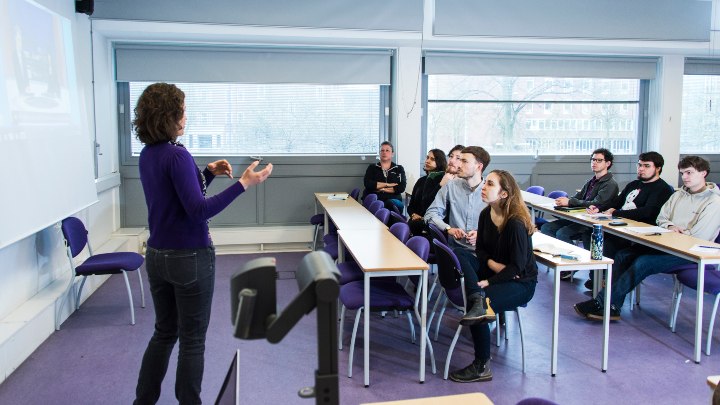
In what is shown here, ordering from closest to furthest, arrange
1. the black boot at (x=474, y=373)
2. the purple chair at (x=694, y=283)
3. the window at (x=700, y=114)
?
the black boot at (x=474, y=373), the purple chair at (x=694, y=283), the window at (x=700, y=114)

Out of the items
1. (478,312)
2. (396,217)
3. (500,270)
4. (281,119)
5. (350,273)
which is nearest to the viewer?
(478,312)

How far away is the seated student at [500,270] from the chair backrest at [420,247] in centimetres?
23

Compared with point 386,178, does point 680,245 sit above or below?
below

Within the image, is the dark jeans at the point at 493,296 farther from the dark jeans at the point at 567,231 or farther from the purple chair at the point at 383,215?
the dark jeans at the point at 567,231

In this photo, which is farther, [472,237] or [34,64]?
[472,237]

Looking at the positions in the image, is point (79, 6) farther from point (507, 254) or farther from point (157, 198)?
point (507, 254)

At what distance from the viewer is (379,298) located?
3658 mm

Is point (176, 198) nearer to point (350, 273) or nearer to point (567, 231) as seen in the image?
point (350, 273)

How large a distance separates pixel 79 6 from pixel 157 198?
3972 mm

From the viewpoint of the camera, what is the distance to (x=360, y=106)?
25.0 feet

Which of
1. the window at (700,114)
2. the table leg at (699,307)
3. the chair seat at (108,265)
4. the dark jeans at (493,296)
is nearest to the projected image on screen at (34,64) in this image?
the chair seat at (108,265)

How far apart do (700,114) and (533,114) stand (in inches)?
97.8

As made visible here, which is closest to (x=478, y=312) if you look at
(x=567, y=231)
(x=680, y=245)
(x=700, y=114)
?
(x=680, y=245)

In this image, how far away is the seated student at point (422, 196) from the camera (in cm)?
561
